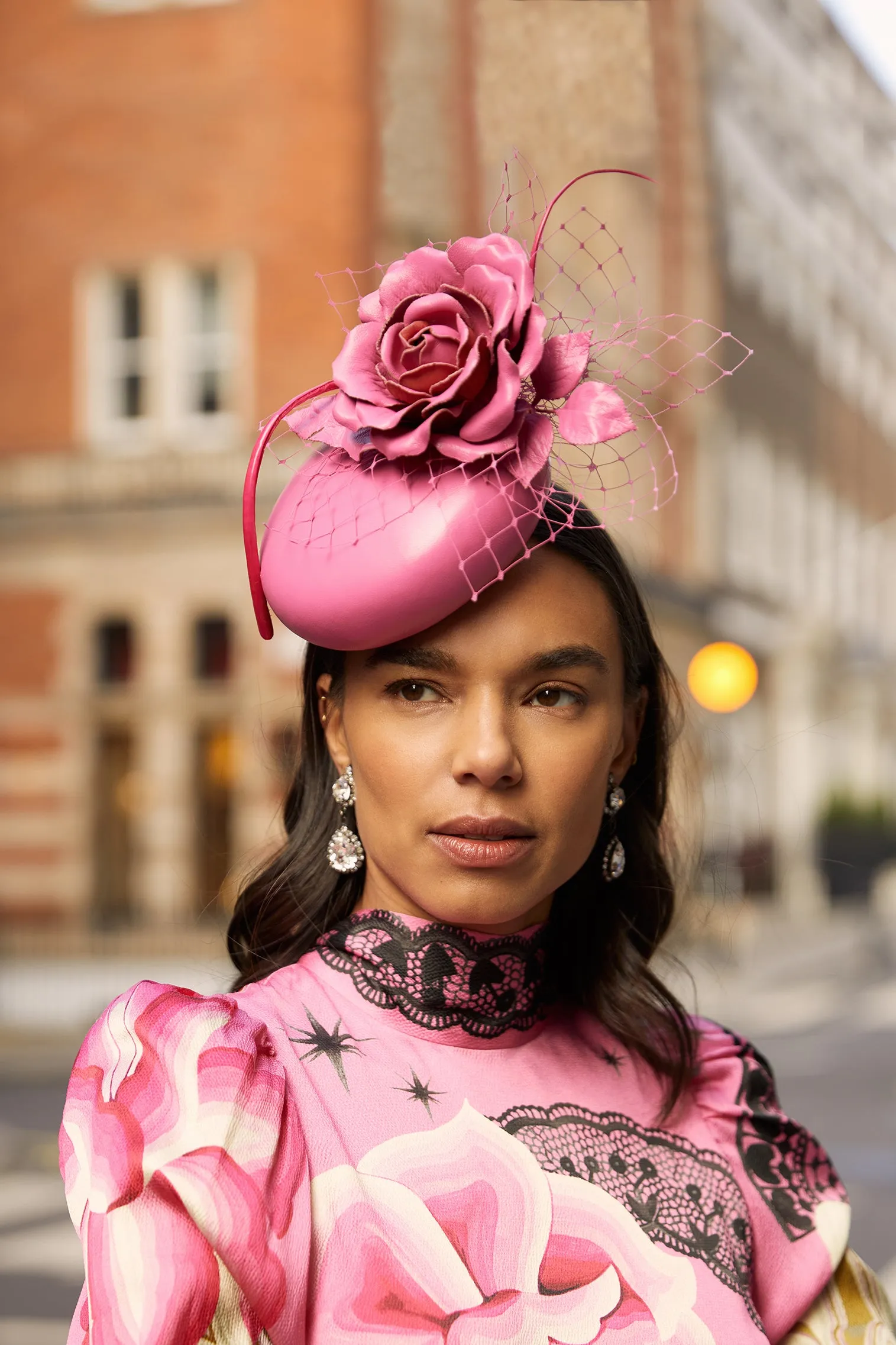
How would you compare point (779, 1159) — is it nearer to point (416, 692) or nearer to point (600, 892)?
point (600, 892)

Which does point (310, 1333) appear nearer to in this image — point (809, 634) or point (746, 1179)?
point (746, 1179)

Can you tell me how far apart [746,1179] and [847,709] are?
2174 centimetres

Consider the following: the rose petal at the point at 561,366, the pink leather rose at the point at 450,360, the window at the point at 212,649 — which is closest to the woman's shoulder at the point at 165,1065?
the pink leather rose at the point at 450,360

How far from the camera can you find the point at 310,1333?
1.27 meters

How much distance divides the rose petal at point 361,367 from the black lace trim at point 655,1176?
63 centimetres

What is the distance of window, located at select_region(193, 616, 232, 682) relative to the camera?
15.5m

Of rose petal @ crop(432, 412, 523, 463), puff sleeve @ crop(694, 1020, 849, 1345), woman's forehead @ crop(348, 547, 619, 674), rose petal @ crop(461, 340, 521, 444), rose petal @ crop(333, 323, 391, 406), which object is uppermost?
rose petal @ crop(333, 323, 391, 406)

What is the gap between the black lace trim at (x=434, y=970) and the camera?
4.78 ft

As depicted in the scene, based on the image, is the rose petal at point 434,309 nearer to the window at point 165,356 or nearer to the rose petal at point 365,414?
the rose petal at point 365,414

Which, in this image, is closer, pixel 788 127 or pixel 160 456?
pixel 160 456

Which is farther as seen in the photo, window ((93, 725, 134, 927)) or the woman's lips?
window ((93, 725, 134, 927))

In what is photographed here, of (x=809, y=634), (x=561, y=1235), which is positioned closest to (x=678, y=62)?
(x=561, y=1235)

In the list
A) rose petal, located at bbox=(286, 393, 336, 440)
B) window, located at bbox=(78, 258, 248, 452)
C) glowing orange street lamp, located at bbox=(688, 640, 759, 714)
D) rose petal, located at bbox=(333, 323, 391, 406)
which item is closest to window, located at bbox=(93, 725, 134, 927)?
window, located at bbox=(78, 258, 248, 452)

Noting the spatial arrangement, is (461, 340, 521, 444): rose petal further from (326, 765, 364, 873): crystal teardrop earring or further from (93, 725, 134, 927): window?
(93, 725, 134, 927): window
